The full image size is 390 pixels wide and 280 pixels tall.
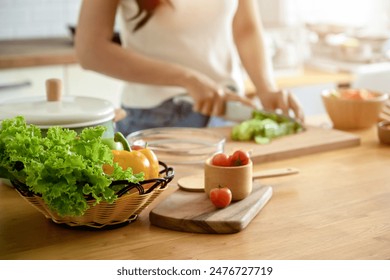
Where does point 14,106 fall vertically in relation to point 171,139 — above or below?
above

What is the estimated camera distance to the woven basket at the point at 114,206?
1.21 m

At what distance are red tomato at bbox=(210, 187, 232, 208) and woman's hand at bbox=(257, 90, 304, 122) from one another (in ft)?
2.56

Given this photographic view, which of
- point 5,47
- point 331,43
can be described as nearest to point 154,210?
point 5,47

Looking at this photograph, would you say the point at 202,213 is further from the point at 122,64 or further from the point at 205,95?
the point at 122,64

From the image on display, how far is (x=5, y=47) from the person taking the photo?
3.35m

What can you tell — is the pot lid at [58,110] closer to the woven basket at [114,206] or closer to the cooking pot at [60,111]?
the cooking pot at [60,111]

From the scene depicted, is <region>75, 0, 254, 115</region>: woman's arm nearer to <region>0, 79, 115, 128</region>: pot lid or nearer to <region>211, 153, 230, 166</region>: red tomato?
<region>0, 79, 115, 128</region>: pot lid

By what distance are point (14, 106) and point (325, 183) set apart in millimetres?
702

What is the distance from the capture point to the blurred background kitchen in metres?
3.17

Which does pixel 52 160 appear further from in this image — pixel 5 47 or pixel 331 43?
pixel 331 43

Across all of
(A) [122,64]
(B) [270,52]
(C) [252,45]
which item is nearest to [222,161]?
(A) [122,64]

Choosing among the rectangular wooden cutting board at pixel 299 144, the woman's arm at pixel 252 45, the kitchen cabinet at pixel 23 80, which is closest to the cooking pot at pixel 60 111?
the rectangular wooden cutting board at pixel 299 144

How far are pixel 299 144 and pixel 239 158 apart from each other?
19.7 inches

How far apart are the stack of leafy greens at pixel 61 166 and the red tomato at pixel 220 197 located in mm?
179
